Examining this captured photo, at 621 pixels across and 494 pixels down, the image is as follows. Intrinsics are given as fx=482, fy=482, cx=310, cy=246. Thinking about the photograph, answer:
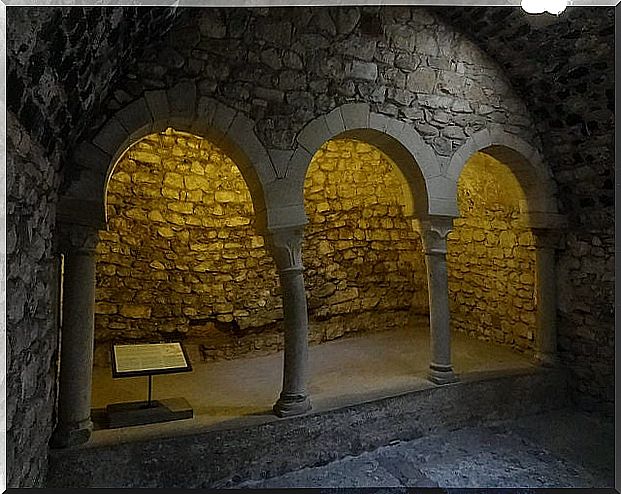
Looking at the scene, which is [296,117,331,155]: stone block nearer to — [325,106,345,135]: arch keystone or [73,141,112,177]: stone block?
[325,106,345,135]: arch keystone

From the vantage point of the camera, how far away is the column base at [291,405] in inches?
125

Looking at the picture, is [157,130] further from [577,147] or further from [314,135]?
[577,147]

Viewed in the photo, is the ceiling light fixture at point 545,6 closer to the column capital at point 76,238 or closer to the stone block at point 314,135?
the stone block at point 314,135

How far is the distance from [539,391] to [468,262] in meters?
1.67

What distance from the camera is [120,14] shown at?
6.84 ft

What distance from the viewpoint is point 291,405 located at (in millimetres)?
3188

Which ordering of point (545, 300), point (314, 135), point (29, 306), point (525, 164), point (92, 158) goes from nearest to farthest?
point (29, 306)
point (92, 158)
point (314, 135)
point (525, 164)
point (545, 300)

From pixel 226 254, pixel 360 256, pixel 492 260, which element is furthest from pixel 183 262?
pixel 492 260

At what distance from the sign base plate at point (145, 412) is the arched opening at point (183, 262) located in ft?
2.51

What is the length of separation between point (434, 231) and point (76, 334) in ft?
8.79

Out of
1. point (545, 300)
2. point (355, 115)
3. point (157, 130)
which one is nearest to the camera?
point (157, 130)

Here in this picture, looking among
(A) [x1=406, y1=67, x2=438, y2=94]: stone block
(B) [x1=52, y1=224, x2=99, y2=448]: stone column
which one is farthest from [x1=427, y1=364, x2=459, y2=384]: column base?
(B) [x1=52, y1=224, x2=99, y2=448]: stone column

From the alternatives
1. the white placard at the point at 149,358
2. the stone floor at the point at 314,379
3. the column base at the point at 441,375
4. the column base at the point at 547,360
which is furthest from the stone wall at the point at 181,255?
the column base at the point at 547,360

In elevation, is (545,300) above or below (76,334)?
above
